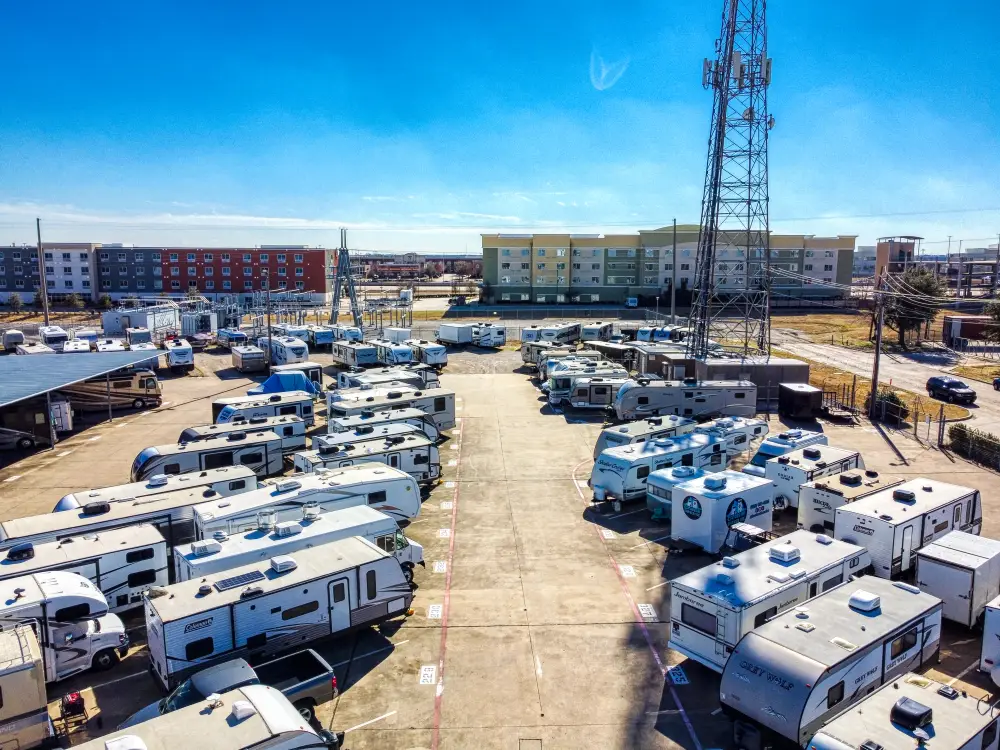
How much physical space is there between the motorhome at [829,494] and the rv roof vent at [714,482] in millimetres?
2275

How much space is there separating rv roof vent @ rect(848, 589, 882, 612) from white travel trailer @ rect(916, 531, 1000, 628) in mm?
3501

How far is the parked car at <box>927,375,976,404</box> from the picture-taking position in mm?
39125

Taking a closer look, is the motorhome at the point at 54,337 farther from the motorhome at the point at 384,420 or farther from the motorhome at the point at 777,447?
the motorhome at the point at 777,447

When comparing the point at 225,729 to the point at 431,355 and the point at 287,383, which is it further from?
the point at 431,355

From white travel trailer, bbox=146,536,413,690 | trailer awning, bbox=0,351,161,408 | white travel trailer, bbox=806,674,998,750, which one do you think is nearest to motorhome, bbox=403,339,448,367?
trailer awning, bbox=0,351,161,408

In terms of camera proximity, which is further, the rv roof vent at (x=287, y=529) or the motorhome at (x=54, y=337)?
the motorhome at (x=54, y=337)

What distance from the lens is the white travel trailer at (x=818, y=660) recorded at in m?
10.9

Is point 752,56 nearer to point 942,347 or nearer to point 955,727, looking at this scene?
point 942,347

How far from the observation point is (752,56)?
42781 mm

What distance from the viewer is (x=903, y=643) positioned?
1231 cm

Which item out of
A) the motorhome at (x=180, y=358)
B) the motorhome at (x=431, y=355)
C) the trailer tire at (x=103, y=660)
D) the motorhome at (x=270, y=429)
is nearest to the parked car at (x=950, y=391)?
the motorhome at (x=431, y=355)

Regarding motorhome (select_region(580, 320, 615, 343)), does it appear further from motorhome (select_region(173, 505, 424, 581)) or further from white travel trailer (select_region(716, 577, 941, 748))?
white travel trailer (select_region(716, 577, 941, 748))

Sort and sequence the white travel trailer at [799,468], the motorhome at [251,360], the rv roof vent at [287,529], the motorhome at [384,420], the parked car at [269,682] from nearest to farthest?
1. the parked car at [269,682]
2. the rv roof vent at [287,529]
3. the white travel trailer at [799,468]
4. the motorhome at [384,420]
5. the motorhome at [251,360]

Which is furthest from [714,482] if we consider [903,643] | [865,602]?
[903,643]
